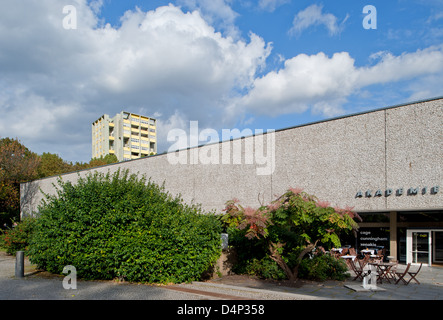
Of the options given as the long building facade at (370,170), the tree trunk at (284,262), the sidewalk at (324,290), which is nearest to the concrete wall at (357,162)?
the long building facade at (370,170)

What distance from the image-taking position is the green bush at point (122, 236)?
30.7 feet

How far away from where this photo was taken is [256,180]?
21.3 metres

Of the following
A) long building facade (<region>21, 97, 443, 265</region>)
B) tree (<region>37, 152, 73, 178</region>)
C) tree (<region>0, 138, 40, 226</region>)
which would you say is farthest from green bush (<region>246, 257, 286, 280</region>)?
tree (<region>37, 152, 73, 178</region>)

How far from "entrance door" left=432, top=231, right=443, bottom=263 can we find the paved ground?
6483 millimetres

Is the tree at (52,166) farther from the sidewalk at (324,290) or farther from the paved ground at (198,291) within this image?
the sidewalk at (324,290)

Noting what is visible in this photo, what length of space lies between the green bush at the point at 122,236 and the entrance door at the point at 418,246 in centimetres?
1207

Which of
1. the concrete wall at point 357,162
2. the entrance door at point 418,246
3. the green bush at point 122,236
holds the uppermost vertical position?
the concrete wall at point 357,162

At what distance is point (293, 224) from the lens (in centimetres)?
1154

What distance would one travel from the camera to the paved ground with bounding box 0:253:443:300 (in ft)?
24.7

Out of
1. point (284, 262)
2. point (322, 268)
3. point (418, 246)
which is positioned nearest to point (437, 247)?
point (418, 246)
